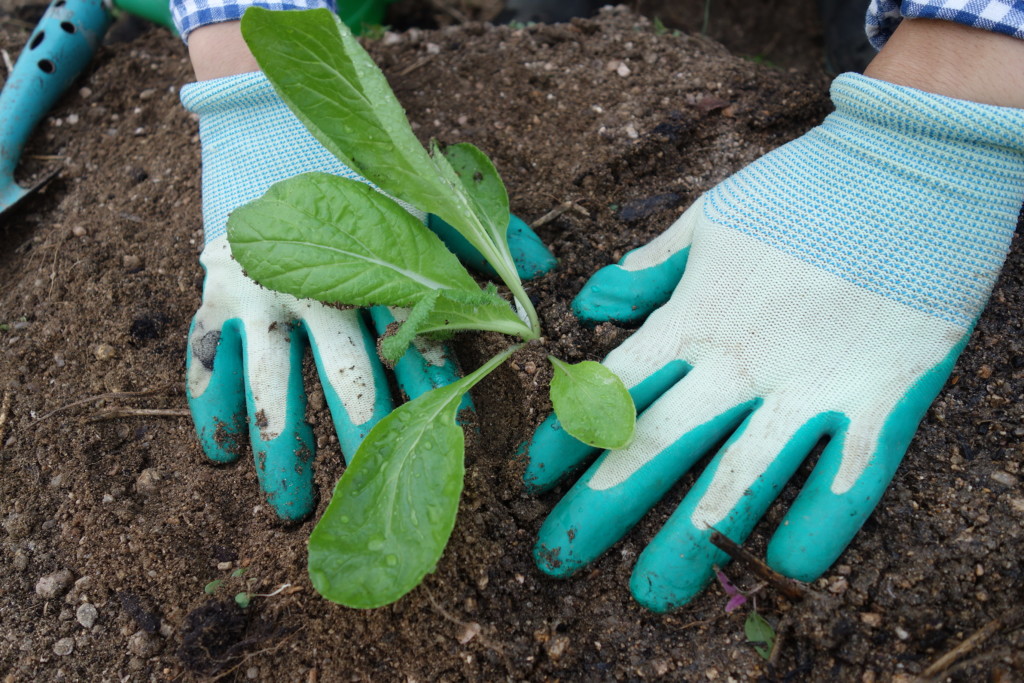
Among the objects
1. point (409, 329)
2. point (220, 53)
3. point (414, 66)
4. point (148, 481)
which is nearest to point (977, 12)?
point (409, 329)

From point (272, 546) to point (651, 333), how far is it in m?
0.85

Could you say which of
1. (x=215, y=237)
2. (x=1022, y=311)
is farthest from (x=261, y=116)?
(x=1022, y=311)

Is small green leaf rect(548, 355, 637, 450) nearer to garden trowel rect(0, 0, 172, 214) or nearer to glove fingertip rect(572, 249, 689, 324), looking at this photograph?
glove fingertip rect(572, 249, 689, 324)

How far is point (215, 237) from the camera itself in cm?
166

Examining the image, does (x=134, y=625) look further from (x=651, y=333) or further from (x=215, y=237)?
(x=651, y=333)

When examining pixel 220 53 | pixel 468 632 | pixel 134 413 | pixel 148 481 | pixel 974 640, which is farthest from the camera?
pixel 220 53

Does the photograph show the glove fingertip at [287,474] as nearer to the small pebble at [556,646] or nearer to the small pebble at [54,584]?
the small pebble at [54,584]

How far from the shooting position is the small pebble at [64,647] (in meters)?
1.28

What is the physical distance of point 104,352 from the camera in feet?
5.36

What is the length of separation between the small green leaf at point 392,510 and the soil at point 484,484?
128mm

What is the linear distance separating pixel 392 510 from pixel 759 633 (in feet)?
2.13

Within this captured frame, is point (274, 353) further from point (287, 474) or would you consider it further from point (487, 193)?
point (487, 193)

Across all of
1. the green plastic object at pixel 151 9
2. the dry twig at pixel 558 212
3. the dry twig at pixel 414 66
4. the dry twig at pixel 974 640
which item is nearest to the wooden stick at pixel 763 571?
the dry twig at pixel 974 640

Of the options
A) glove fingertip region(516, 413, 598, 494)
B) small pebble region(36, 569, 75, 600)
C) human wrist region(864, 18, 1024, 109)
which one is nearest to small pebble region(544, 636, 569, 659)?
glove fingertip region(516, 413, 598, 494)
